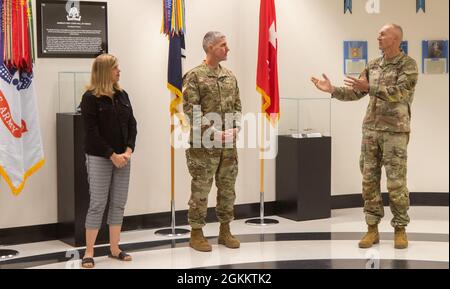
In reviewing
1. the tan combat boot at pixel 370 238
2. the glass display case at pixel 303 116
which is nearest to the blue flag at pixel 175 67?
the glass display case at pixel 303 116

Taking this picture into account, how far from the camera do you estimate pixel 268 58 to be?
618 centimetres

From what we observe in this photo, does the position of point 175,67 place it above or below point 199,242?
above

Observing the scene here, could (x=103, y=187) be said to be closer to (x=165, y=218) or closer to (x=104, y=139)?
(x=104, y=139)

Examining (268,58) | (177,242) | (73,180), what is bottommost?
(177,242)

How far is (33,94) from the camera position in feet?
16.8

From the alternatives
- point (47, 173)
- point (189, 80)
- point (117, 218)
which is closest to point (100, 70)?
point (189, 80)

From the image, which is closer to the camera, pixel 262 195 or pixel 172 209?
pixel 172 209

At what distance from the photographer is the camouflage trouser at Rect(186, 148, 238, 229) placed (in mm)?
5062

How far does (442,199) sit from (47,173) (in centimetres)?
415

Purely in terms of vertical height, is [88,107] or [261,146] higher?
[88,107]

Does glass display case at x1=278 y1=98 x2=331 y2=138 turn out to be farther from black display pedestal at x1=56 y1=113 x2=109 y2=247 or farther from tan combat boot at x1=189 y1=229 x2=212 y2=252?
black display pedestal at x1=56 y1=113 x2=109 y2=247

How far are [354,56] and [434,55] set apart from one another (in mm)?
862

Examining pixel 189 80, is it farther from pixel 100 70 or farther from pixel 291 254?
pixel 291 254

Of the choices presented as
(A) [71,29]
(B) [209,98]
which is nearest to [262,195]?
(B) [209,98]
